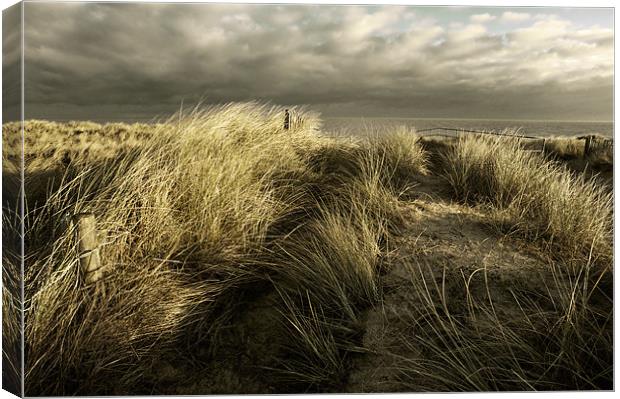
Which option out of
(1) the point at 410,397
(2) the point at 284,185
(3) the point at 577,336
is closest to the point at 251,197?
(2) the point at 284,185

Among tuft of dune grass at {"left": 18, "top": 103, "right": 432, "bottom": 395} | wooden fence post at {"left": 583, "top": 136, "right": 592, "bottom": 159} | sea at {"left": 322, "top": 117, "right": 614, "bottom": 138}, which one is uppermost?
sea at {"left": 322, "top": 117, "right": 614, "bottom": 138}

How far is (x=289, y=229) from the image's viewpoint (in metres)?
2.58

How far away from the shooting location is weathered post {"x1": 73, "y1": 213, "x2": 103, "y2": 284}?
72.9 inches

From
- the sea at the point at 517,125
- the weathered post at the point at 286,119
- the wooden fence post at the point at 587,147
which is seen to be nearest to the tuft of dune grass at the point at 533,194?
the wooden fence post at the point at 587,147

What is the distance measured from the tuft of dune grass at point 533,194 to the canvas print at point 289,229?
2 centimetres

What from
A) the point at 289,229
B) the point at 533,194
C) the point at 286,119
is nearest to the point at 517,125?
the point at 533,194

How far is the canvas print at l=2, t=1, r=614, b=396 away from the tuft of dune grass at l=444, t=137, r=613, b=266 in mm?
15

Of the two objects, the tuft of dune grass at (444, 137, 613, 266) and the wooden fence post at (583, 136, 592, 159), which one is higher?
the wooden fence post at (583, 136, 592, 159)

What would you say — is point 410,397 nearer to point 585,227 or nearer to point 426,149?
point 585,227

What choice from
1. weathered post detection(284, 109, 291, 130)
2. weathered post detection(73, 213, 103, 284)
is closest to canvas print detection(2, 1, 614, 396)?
weathered post detection(73, 213, 103, 284)

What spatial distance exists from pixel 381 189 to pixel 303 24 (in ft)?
3.30

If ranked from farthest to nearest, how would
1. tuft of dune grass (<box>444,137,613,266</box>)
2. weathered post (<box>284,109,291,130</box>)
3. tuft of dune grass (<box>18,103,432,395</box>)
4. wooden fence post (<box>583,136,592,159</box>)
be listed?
weathered post (<box>284,109,291,130</box>)
wooden fence post (<box>583,136,592,159</box>)
tuft of dune grass (<box>444,137,613,266</box>)
tuft of dune grass (<box>18,103,432,395</box>)

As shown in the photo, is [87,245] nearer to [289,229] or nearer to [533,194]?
[289,229]

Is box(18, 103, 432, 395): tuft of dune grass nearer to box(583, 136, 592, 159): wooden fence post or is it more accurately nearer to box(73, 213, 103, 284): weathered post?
box(73, 213, 103, 284): weathered post
